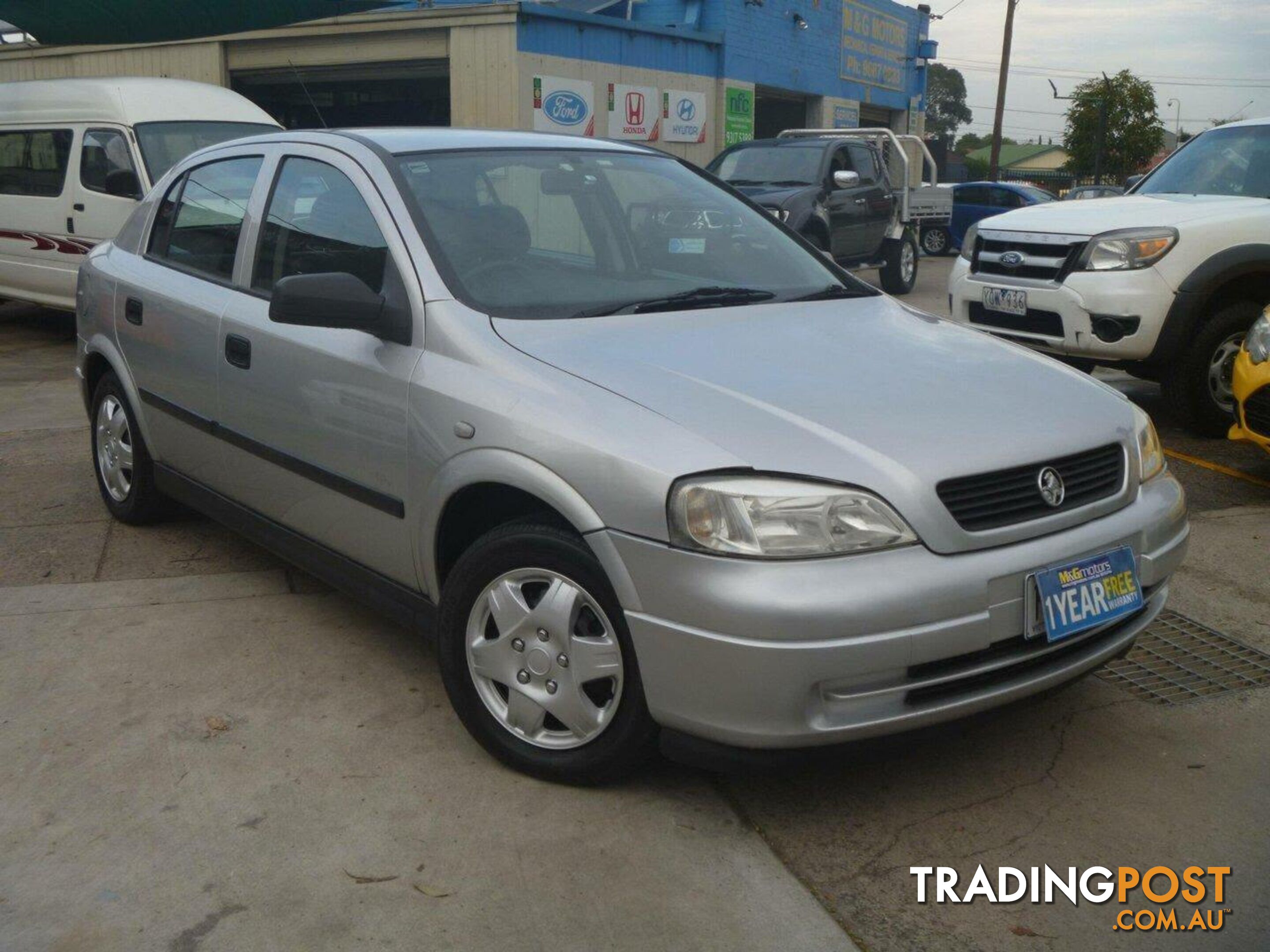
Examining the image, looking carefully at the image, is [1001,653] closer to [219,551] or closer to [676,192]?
[676,192]

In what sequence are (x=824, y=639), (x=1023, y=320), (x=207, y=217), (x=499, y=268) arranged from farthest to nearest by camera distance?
(x=1023, y=320), (x=207, y=217), (x=499, y=268), (x=824, y=639)

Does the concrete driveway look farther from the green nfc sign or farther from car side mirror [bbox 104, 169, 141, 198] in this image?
the green nfc sign

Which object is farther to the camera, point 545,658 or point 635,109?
point 635,109

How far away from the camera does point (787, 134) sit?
16125 mm

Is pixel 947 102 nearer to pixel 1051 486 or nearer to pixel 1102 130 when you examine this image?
pixel 1102 130

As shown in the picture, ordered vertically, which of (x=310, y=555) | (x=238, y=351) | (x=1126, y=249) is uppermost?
(x=1126, y=249)

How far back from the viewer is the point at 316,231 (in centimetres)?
396

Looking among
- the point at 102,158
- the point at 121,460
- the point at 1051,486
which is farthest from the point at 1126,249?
the point at 102,158

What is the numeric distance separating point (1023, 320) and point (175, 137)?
6.55 meters

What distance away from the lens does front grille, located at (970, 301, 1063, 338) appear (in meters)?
7.09

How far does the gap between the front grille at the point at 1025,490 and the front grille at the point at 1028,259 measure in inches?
164

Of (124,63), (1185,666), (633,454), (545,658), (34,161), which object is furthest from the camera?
(124,63)

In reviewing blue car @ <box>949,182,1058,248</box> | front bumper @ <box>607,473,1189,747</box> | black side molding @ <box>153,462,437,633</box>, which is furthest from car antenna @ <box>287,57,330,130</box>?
blue car @ <box>949,182,1058,248</box>

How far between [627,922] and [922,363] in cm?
161
